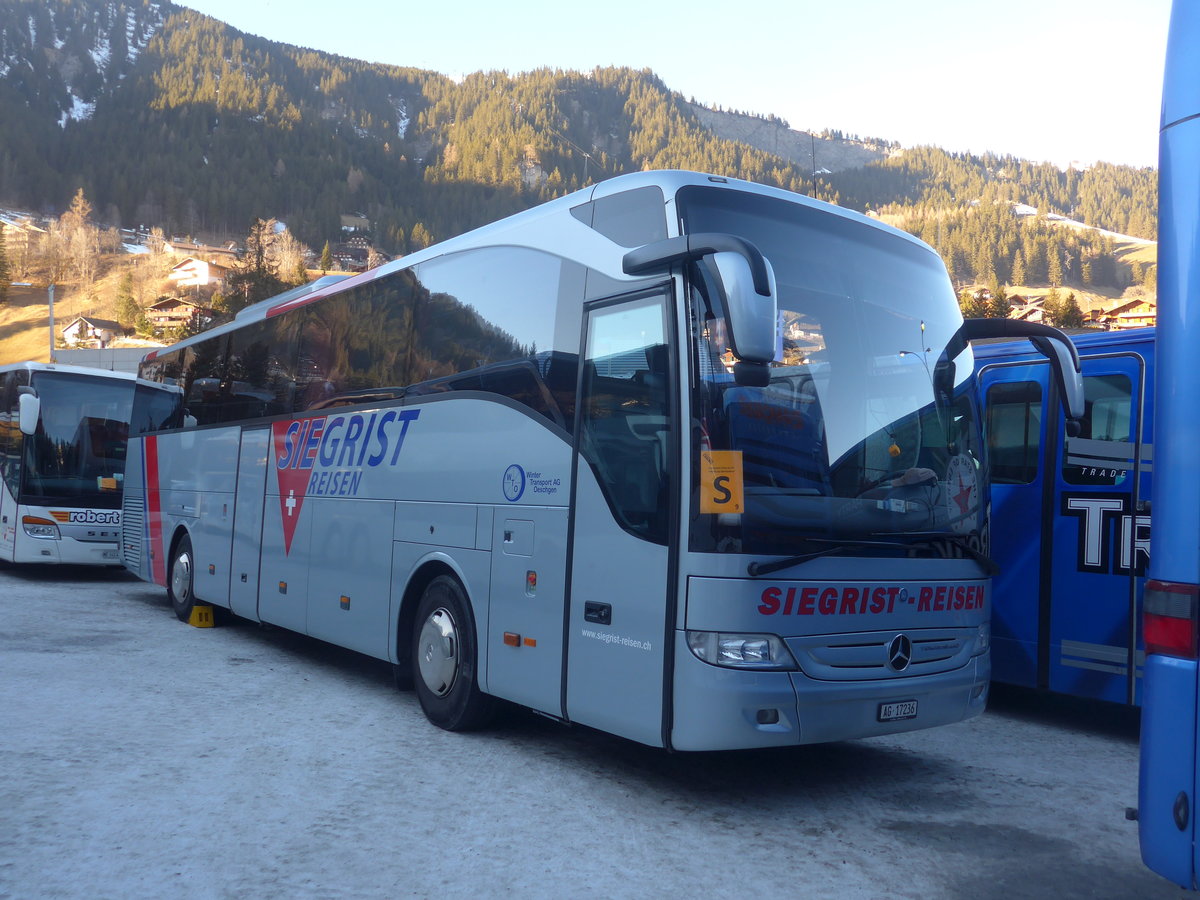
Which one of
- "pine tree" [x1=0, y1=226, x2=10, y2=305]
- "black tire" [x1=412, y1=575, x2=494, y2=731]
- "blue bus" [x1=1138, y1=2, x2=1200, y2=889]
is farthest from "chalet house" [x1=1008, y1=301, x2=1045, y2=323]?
"pine tree" [x1=0, y1=226, x2=10, y2=305]

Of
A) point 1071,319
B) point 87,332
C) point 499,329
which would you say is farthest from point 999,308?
point 87,332

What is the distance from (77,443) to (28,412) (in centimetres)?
89

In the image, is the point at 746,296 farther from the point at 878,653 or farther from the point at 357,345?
Answer: the point at 357,345

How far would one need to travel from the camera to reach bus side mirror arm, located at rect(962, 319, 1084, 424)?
602cm

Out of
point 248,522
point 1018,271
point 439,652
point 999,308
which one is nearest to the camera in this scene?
point 439,652

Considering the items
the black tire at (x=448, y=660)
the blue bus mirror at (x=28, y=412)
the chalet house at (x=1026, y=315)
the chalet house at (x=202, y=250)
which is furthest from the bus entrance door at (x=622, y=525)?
the chalet house at (x=202, y=250)

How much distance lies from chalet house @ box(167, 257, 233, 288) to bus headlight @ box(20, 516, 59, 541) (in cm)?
12384

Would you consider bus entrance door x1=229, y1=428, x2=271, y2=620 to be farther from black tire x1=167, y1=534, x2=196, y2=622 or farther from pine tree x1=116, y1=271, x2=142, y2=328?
pine tree x1=116, y1=271, x2=142, y2=328

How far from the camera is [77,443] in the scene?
16906 millimetres

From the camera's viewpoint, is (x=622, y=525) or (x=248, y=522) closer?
(x=622, y=525)

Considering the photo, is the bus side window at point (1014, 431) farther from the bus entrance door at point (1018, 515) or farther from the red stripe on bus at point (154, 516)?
the red stripe on bus at point (154, 516)

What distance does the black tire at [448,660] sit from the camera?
687 centimetres

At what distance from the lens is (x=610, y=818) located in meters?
5.32

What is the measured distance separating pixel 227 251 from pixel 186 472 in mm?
145690
